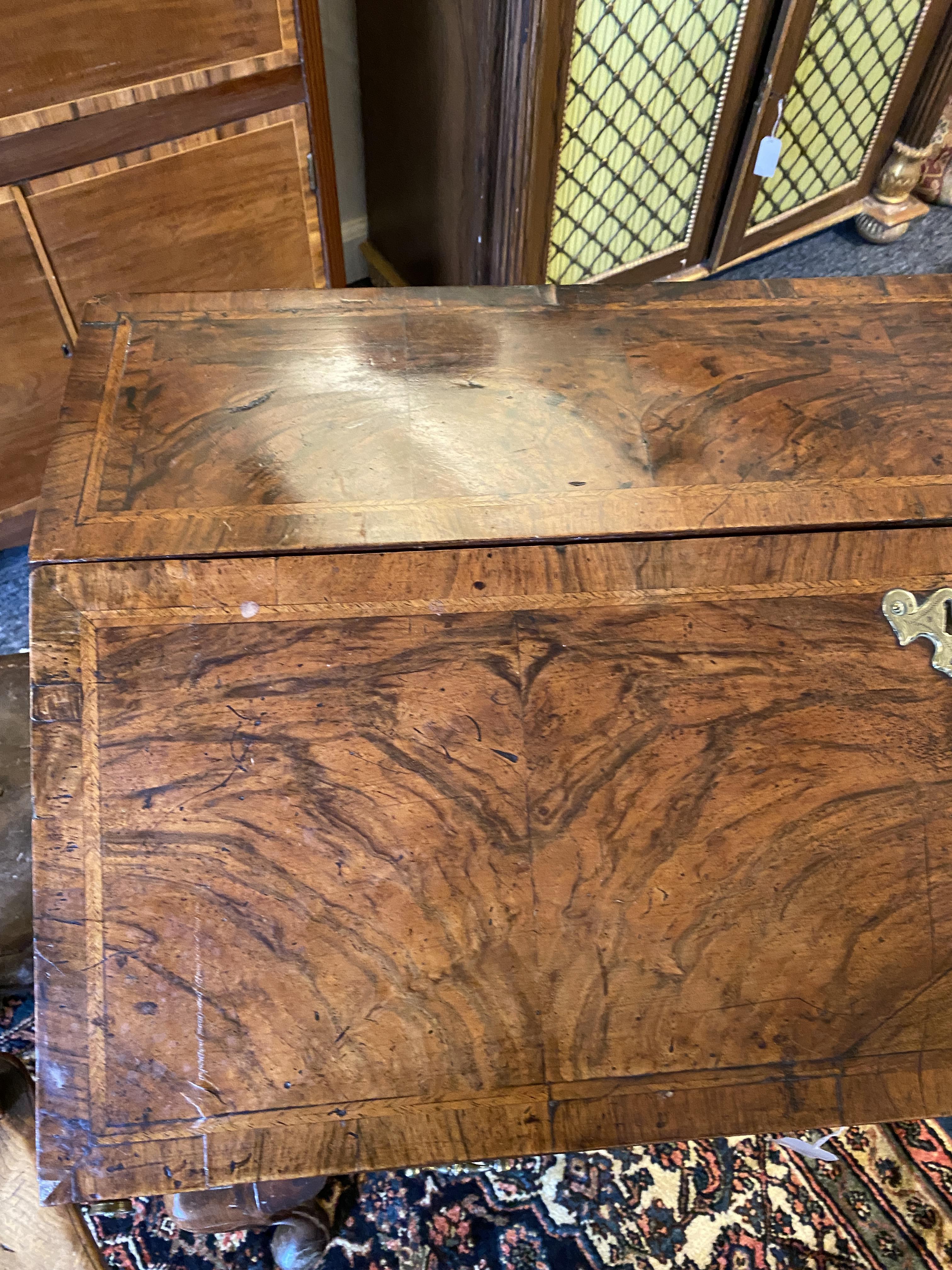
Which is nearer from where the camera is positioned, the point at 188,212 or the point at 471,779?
the point at 471,779

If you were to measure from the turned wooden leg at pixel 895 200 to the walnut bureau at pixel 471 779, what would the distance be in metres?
1.72

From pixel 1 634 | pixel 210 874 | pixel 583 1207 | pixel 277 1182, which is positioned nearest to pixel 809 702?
pixel 210 874

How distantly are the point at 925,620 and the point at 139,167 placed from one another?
1.32 meters

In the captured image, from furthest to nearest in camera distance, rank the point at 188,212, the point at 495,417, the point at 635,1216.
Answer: the point at 188,212 < the point at 635,1216 < the point at 495,417

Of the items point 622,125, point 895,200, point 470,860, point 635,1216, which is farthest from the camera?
point 895,200

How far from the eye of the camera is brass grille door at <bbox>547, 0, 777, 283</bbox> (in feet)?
5.14

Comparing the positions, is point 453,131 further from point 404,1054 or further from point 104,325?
point 404,1054

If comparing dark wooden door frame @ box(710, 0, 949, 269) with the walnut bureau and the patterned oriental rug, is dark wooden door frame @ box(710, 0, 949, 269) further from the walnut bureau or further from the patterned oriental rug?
the patterned oriental rug

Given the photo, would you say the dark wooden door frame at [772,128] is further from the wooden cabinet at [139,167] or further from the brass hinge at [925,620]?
the brass hinge at [925,620]

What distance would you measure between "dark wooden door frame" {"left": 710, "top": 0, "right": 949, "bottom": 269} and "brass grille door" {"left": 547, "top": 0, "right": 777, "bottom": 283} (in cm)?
4

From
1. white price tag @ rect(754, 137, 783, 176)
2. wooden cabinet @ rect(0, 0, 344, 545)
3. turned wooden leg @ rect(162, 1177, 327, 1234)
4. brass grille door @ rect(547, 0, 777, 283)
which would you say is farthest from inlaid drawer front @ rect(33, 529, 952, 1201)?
white price tag @ rect(754, 137, 783, 176)

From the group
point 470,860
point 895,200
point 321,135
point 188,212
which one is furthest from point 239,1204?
point 895,200

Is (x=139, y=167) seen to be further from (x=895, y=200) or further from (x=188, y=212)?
(x=895, y=200)

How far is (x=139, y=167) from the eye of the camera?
133cm
